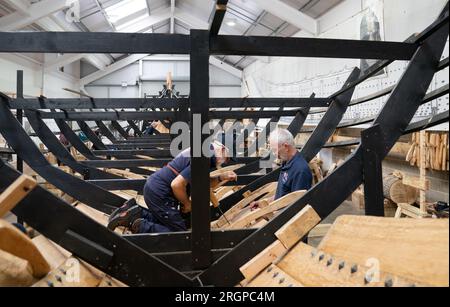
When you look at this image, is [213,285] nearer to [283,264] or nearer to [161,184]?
[283,264]

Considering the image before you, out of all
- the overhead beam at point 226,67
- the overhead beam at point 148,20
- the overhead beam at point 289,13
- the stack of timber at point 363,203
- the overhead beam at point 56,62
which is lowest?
the stack of timber at point 363,203

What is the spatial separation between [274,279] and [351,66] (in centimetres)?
665

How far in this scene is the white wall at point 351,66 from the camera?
489 cm

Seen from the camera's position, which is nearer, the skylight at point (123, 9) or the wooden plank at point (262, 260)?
the wooden plank at point (262, 260)

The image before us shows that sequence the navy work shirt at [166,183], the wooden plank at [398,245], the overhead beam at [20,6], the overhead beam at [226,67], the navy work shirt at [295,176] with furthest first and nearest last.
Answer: the overhead beam at [226,67], the overhead beam at [20,6], the navy work shirt at [166,183], the navy work shirt at [295,176], the wooden plank at [398,245]

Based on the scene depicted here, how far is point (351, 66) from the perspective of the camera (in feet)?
23.7

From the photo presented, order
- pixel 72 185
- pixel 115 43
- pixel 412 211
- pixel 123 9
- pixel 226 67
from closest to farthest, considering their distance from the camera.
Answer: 1. pixel 115 43
2. pixel 72 185
3. pixel 412 211
4. pixel 123 9
5. pixel 226 67

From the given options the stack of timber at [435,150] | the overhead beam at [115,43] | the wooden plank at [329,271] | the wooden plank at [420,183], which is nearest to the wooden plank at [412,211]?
the wooden plank at [420,183]

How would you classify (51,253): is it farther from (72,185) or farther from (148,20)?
(148,20)

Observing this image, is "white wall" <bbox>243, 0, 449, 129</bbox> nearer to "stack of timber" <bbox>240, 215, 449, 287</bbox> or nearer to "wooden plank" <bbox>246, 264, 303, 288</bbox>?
"stack of timber" <bbox>240, 215, 449, 287</bbox>

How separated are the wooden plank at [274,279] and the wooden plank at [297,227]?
143 mm

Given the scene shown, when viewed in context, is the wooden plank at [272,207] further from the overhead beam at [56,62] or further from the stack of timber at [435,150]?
the overhead beam at [56,62]

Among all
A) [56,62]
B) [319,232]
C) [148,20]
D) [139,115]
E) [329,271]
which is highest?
[148,20]

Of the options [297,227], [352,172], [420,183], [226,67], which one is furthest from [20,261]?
[226,67]
